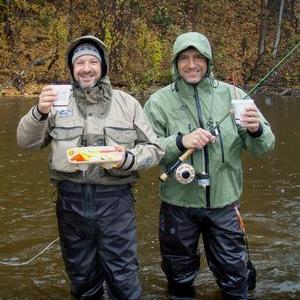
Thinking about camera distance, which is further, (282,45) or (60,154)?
(282,45)

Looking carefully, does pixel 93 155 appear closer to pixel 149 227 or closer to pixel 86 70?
pixel 86 70

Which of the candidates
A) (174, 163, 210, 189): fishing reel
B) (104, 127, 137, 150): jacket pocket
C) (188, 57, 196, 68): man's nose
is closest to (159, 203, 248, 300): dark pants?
(174, 163, 210, 189): fishing reel

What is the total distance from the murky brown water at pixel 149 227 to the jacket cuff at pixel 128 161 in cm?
154

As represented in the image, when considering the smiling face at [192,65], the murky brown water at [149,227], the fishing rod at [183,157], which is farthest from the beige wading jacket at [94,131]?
the murky brown water at [149,227]

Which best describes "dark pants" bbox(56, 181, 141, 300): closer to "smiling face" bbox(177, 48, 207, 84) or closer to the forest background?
"smiling face" bbox(177, 48, 207, 84)

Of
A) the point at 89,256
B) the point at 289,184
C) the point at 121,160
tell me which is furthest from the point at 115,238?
the point at 289,184

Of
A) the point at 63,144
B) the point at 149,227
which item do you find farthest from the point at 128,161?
the point at 149,227

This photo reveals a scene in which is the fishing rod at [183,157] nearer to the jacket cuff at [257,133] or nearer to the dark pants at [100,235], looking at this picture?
the jacket cuff at [257,133]

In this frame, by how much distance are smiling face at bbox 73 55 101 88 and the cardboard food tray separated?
55 cm

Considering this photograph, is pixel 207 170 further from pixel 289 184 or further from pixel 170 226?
pixel 289 184

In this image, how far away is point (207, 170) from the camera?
4297 millimetres

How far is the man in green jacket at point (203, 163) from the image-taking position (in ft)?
14.1

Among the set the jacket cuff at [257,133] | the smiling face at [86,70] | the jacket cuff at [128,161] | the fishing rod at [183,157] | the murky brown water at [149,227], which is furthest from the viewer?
the murky brown water at [149,227]

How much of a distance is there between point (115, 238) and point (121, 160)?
0.61 meters
